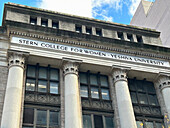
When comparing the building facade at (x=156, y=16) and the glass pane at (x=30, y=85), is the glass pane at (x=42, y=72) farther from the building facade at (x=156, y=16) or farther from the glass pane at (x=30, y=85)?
the building facade at (x=156, y=16)

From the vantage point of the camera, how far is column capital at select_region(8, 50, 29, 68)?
86.1ft

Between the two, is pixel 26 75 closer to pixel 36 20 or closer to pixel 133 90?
pixel 36 20

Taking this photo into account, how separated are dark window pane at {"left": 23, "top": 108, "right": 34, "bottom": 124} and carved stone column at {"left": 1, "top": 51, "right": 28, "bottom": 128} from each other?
1066 mm

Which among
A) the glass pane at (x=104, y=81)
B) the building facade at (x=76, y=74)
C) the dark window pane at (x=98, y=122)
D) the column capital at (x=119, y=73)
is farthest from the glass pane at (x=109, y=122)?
the column capital at (x=119, y=73)

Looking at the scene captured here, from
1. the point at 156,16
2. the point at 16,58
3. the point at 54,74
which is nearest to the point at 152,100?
the point at 54,74

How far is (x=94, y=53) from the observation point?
29906mm

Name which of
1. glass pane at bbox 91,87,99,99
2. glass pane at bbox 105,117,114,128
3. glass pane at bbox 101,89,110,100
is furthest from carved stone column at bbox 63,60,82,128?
glass pane at bbox 101,89,110,100

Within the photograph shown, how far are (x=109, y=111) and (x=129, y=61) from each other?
6.30 metres

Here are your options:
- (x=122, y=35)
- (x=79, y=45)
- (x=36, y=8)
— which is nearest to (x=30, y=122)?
A: (x=79, y=45)

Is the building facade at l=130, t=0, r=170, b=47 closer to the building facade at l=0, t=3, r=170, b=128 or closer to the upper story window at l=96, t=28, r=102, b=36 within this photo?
the building facade at l=0, t=3, r=170, b=128

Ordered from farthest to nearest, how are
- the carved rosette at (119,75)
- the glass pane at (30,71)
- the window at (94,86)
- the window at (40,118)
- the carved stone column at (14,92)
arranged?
the carved rosette at (119,75) < the window at (94,86) < the glass pane at (30,71) < the window at (40,118) < the carved stone column at (14,92)

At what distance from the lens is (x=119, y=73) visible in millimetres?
29359

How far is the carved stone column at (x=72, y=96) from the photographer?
79.6 feet

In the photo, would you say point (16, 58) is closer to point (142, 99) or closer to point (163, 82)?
point (142, 99)
